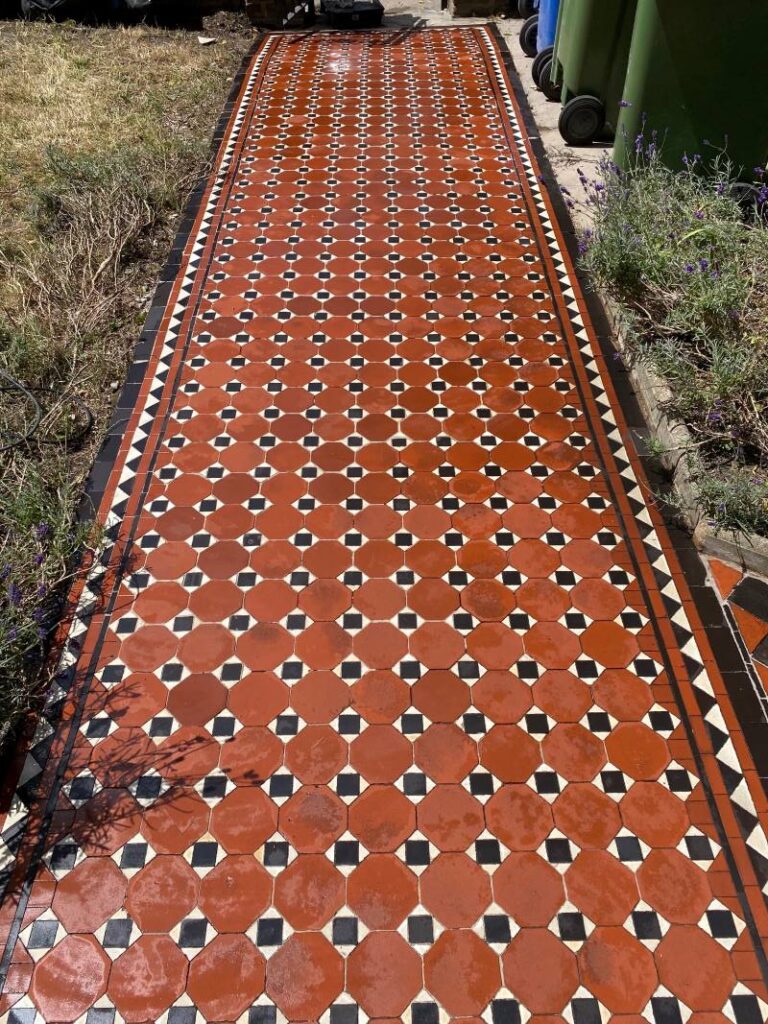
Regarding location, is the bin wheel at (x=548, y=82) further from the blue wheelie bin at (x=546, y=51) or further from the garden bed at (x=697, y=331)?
the garden bed at (x=697, y=331)

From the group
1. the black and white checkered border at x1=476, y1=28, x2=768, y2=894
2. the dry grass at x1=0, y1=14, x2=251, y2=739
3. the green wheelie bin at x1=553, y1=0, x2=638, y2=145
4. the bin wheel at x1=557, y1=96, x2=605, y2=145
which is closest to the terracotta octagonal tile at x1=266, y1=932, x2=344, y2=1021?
the dry grass at x1=0, y1=14, x2=251, y2=739

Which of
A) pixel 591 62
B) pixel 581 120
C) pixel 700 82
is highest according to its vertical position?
pixel 700 82

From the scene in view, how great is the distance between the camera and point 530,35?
8.09 meters

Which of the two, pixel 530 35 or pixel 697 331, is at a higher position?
pixel 530 35

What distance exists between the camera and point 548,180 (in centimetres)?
643

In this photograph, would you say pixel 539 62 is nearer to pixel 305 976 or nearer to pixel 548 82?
pixel 548 82

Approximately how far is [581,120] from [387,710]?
5406mm

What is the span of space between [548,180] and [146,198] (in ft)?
10.2

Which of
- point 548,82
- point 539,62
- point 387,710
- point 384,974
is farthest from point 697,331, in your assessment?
point 539,62

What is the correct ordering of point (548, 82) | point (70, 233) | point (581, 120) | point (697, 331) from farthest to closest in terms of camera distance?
1. point (548, 82)
2. point (581, 120)
3. point (70, 233)
4. point (697, 331)

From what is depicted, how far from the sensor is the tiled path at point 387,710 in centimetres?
277

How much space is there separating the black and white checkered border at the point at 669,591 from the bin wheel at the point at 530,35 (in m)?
3.00

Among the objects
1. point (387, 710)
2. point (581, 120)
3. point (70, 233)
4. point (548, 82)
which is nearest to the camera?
point (387, 710)

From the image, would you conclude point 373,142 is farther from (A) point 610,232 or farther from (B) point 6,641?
(B) point 6,641
